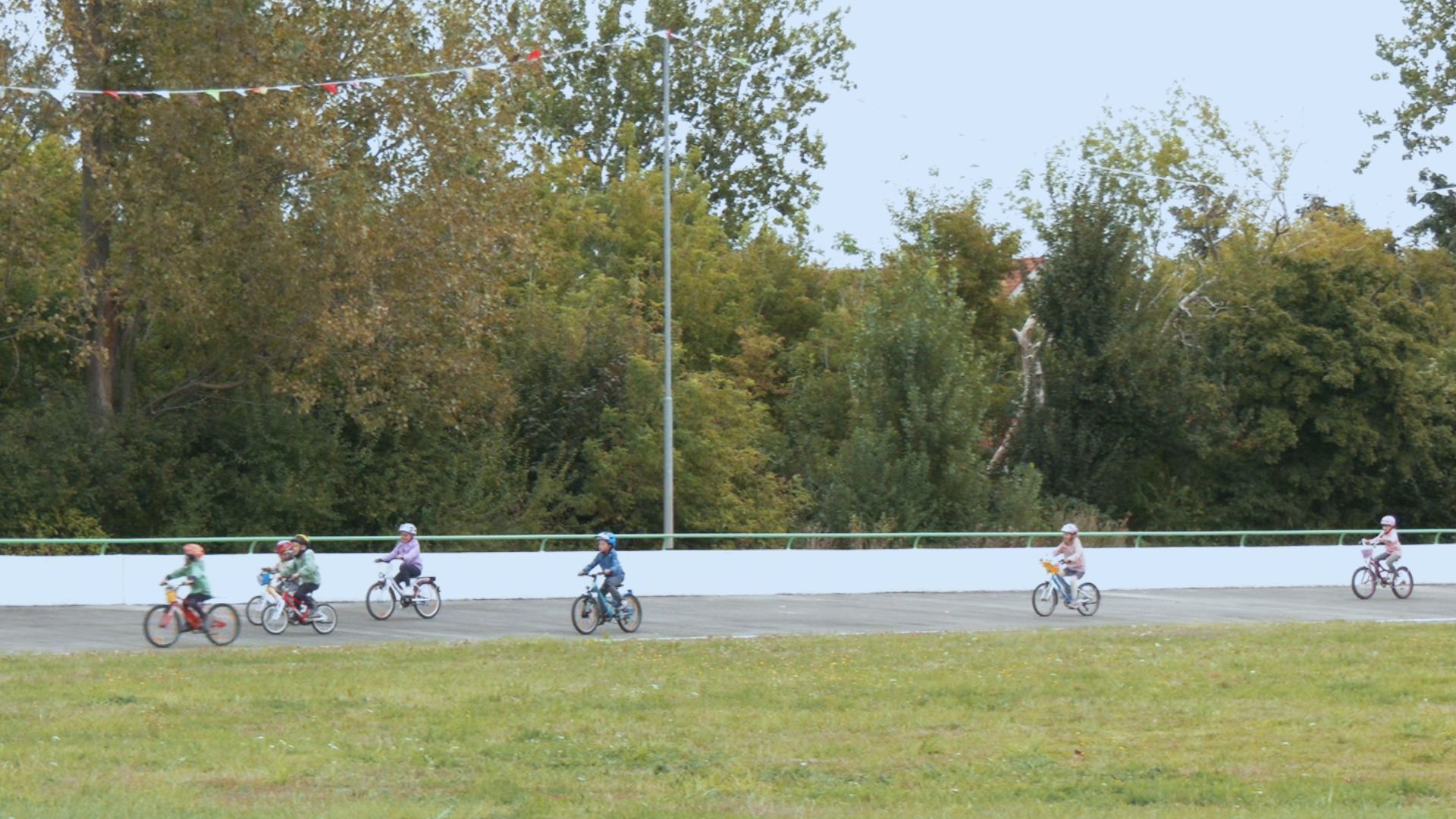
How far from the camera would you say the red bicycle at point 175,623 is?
23266 mm

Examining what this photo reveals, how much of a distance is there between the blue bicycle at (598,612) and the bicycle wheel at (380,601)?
11.9 ft

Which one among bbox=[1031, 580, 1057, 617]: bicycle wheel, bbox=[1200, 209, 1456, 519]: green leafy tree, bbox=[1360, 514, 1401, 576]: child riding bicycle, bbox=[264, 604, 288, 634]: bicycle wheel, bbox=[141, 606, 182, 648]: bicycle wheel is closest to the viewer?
bbox=[141, 606, 182, 648]: bicycle wheel

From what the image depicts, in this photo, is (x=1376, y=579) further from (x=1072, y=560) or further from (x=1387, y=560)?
(x=1072, y=560)

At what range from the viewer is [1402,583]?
37438mm

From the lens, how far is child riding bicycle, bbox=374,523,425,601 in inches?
1128

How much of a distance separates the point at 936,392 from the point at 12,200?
2143 cm

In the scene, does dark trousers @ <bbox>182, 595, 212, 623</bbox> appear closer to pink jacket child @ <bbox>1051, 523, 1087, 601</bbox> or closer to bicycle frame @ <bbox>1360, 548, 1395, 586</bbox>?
→ pink jacket child @ <bbox>1051, 523, 1087, 601</bbox>

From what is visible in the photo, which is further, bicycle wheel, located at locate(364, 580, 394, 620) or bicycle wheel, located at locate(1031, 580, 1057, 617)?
bicycle wheel, located at locate(1031, 580, 1057, 617)

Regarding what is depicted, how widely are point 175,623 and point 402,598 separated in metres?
5.66

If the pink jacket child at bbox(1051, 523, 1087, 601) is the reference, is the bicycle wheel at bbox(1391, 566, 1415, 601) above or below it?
below

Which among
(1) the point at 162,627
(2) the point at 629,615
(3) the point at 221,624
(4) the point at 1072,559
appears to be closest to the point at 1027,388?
(4) the point at 1072,559

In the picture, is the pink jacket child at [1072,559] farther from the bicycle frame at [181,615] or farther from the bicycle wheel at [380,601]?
the bicycle frame at [181,615]

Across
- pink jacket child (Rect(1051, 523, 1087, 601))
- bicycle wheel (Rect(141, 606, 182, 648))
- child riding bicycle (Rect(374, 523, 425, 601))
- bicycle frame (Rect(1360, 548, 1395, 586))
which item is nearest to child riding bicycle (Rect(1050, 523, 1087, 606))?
pink jacket child (Rect(1051, 523, 1087, 601))

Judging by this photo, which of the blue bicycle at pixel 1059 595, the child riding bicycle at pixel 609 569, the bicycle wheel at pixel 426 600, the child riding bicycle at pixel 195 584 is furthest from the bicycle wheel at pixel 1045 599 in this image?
the child riding bicycle at pixel 195 584
